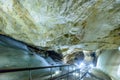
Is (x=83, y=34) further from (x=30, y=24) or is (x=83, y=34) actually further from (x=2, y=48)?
(x=2, y=48)

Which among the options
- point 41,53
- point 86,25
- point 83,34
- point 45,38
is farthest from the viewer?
point 41,53

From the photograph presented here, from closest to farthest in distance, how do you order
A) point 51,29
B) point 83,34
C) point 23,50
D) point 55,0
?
point 55,0 → point 51,29 → point 83,34 → point 23,50

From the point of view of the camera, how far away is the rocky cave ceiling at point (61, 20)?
2805 millimetres

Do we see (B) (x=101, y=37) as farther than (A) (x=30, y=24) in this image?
Yes

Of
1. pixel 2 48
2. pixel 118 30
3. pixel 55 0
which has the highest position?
pixel 55 0

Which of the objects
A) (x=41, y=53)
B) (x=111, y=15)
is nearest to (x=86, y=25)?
(x=111, y=15)

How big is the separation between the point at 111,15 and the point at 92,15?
367 millimetres

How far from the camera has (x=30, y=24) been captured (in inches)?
148

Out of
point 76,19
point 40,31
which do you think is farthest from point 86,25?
point 40,31

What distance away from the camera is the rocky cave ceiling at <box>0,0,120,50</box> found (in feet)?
9.20

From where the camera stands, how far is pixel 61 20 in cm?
332

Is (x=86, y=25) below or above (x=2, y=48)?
above

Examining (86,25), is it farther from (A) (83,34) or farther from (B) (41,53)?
(B) (41,53)

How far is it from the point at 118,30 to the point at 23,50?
10.1ft
